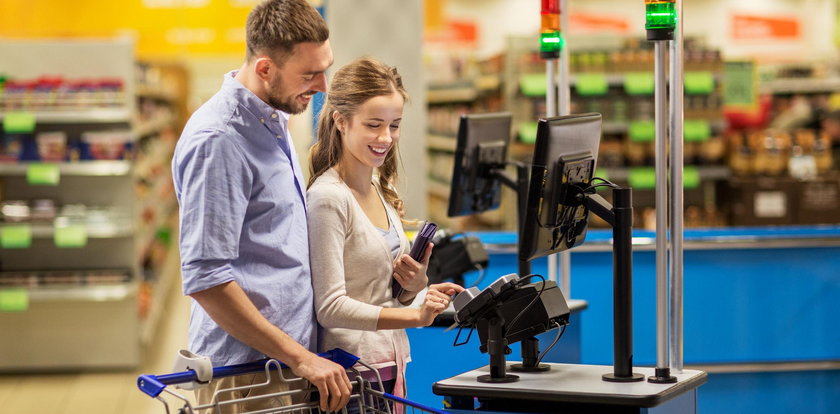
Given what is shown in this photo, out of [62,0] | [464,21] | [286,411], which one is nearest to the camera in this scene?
[286,411]

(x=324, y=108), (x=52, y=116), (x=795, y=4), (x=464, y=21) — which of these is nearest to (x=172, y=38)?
(x=52, y=116)

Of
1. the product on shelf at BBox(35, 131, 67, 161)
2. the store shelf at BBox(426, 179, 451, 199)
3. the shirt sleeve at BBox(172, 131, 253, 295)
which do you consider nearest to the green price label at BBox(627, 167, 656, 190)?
the store shelf at BBox(426, 179, 451, 199)

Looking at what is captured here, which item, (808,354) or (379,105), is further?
(808,354)

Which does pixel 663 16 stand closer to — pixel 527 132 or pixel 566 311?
pixel 566 311

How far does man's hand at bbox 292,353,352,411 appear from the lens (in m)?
2.03

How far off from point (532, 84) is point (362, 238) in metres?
4.91

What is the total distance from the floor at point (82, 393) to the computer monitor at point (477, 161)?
Result: 2.67 metres

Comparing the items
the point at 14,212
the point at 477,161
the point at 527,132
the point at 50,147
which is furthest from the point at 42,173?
the point at 477,161

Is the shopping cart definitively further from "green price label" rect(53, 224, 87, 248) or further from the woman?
"green price label" rect(53, 224, 87, 248)

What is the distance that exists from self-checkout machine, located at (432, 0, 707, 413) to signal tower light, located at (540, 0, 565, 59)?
2.41 feet

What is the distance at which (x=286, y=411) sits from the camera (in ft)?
6.81

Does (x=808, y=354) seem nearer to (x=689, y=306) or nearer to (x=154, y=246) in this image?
(x=689, y=306)

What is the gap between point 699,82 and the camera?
270 inches

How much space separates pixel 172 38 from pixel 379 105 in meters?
9.78
